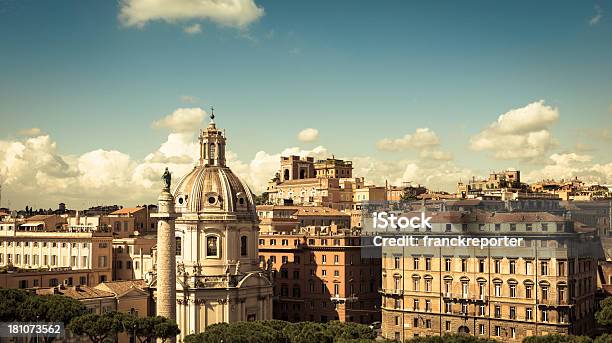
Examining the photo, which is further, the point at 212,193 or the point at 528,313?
the point at 212,193

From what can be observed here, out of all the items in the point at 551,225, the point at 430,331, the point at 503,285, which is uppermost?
the point at 551,225

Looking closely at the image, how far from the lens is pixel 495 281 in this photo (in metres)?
72.2

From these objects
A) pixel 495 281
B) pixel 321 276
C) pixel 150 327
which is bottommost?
pixel 150 327

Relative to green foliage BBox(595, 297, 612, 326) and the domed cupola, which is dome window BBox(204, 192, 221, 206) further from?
green foliage BBox(595, 297, 612, 326)

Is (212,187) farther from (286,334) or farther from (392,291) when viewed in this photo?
(286,334)

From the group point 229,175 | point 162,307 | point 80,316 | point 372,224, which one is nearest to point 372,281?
point 372,224

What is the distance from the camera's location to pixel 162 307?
65.9 metres

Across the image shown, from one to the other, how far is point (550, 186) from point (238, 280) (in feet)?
279

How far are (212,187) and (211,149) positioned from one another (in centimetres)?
534

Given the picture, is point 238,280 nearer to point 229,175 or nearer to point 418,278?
point 229,175

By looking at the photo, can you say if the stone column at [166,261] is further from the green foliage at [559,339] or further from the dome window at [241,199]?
the green foliage at [559,339]

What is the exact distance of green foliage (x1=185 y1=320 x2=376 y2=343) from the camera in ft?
184

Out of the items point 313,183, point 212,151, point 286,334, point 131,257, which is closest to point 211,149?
point 212,151

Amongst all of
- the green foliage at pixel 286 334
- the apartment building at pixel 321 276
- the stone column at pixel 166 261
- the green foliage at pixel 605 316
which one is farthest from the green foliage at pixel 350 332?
the apartment building at pixel 321 276
